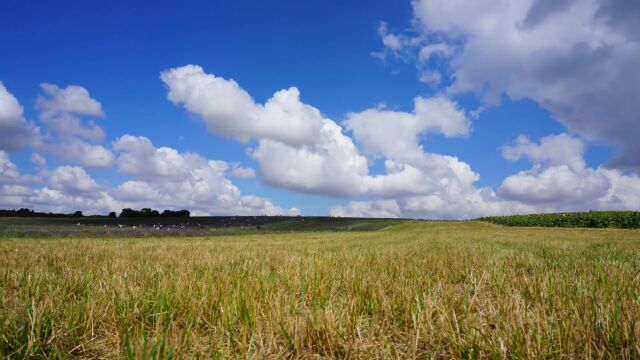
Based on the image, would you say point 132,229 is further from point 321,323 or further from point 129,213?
point 129,213

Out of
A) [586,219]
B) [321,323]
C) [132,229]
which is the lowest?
[132,229]

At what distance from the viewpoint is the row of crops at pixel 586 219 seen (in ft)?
207

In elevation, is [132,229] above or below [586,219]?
below

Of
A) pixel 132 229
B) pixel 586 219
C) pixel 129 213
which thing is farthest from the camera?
pixel 129 213

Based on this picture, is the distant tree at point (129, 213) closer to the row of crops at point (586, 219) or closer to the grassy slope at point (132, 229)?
the grassy slope at point (132, 229)

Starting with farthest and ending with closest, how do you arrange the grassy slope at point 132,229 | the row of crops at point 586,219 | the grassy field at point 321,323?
the row of crops at point 586,219, the grassy slope at point 132,229, the grassy field at point 321,323

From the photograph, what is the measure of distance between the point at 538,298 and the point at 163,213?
4448 inches

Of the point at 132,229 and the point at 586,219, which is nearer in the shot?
the point at 132,229

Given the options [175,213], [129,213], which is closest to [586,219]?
[175,213]

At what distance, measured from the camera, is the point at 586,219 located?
69500 millimetres

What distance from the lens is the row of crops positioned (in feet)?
207

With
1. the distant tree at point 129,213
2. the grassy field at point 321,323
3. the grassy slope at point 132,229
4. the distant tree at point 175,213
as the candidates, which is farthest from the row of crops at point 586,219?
the distant tree at point 129,213

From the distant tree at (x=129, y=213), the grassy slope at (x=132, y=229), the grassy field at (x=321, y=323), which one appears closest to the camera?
the grassy field at (x=321, y=323)

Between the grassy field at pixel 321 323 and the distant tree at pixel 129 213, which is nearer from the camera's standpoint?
the grassy field at pixel 321 323
